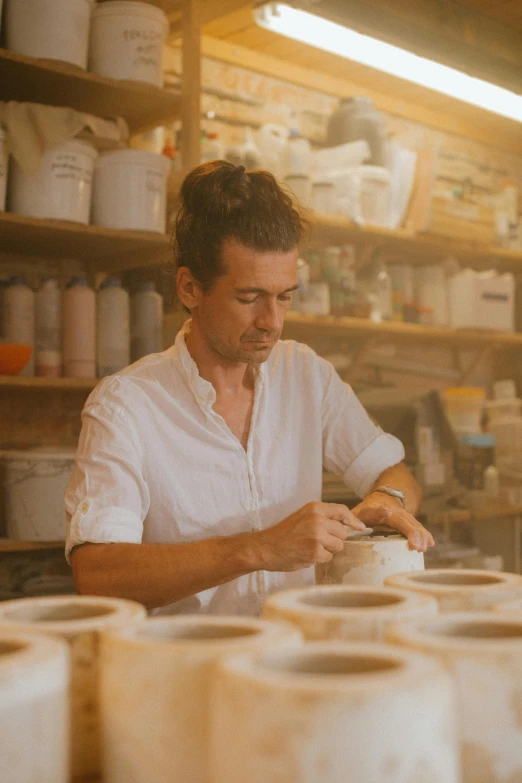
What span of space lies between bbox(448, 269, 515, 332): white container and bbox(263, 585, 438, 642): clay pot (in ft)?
11.1

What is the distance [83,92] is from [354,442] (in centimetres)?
147

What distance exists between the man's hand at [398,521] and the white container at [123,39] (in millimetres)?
1717

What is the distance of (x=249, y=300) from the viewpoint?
5.65 ft

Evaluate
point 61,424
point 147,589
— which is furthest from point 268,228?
point 61,424

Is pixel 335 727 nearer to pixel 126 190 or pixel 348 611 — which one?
pixel 348 611

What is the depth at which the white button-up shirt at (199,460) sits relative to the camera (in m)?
1.49

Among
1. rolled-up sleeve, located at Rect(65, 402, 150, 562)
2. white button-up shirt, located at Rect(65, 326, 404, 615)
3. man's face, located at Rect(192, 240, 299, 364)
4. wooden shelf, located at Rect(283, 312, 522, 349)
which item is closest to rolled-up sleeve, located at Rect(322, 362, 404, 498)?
white button-up shirt, located at Rect(65, 326, 404, 615)

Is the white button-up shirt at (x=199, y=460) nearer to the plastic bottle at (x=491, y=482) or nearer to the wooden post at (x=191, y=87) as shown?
the wooden post at (x=191, y=87)

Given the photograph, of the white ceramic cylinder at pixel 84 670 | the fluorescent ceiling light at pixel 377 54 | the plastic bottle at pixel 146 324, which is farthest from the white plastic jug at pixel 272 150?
the white ceramic cylinder at pixel 84 670

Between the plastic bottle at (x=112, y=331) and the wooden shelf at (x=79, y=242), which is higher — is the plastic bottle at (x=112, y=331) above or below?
below

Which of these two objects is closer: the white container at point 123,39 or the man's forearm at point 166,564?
the man's forearm at point 166,564

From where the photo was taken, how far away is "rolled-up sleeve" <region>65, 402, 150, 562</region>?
55.8 inches

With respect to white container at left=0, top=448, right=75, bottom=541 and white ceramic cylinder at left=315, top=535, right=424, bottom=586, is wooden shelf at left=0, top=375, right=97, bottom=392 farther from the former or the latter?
white ceramic cylinder at left=315, top=535, right=424, bottom=586

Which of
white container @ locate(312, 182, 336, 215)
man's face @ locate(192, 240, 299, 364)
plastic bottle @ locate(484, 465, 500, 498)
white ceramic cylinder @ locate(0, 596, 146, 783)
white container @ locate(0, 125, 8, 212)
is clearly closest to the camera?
white ceramic cylinder @ locate(0, 596, 146, 783)
